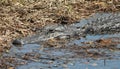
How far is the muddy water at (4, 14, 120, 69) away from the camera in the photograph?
7327 mm

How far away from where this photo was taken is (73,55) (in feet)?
26.0

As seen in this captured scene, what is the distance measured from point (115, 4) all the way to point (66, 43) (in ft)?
13.4

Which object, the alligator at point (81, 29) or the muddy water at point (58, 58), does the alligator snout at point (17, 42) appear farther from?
the muddy water at point (58, 58)

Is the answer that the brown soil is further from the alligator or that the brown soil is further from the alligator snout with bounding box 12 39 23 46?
the alligator

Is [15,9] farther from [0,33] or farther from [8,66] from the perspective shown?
[8,66]

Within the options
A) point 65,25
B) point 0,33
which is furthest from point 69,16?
point 0,33

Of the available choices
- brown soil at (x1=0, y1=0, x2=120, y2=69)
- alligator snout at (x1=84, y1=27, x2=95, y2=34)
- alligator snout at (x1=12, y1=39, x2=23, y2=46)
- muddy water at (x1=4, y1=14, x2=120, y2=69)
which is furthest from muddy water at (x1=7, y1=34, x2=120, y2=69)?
alligator snout at (x1=84, y1=27, x2=95, y2=34)

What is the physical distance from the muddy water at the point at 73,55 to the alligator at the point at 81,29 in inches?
9.2

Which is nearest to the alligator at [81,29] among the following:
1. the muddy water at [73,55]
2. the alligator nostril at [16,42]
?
the alligator nostril at [16,42]

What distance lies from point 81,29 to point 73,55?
5.69 feet

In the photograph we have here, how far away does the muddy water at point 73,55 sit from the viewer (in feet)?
24.0

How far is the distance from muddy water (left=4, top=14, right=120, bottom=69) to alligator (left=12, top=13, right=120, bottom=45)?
233 mm

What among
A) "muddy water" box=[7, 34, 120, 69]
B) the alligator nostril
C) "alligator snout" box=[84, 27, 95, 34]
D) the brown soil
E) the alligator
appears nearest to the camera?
"muddy water" box=[7, 34, 120, 69]

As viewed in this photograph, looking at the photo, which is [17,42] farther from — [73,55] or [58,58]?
[73,55]
